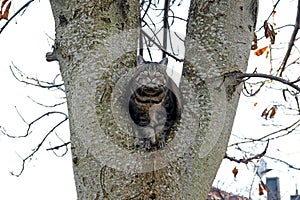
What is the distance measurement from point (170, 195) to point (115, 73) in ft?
1.06

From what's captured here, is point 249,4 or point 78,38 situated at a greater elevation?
point 249,4

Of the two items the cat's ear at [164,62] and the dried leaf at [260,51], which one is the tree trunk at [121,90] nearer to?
the cat's ear at [164,62]

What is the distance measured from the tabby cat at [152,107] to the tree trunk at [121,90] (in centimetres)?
4

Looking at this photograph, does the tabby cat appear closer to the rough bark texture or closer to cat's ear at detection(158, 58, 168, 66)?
the rough bark texture

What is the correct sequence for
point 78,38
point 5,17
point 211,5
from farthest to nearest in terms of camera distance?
point 5,17, point 211,5, point 78,38

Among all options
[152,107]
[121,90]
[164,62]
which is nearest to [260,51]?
[164,62]

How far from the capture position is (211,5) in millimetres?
1311

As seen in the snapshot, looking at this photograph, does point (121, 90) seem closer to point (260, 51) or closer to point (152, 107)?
point (152, 107)

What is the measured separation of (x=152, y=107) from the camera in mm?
1374

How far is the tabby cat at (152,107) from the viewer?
119 cm

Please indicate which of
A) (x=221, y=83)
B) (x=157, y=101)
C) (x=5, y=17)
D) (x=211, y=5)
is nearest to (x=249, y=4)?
(x=211, y=5)

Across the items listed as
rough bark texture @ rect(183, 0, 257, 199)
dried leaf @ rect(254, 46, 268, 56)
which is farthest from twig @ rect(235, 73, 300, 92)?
dried leaf @ rect(254, 46, 268, 56)

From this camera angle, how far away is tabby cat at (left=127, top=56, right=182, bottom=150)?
1.19 m

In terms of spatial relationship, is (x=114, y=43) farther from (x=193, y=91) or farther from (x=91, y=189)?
(x=91, y=189)
